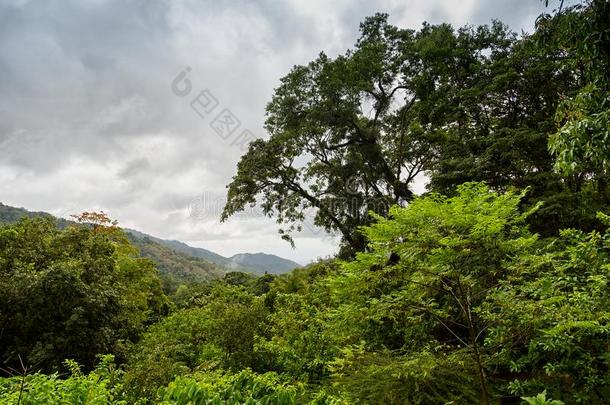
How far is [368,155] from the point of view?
49.3 feet

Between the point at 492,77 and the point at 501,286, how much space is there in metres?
9.31

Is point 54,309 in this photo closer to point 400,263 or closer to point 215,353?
point 215,353

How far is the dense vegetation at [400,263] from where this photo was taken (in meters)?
3.58

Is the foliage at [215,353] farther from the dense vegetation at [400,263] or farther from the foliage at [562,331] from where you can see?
the foliage at [562,331]

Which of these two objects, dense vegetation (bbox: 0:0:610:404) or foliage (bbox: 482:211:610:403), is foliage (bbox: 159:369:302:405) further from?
foliage (bbox: 482:211:610:403)

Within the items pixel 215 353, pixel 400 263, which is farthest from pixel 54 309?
pixel 400 263

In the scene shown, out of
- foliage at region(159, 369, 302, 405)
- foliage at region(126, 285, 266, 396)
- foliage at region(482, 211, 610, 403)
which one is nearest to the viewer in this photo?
foliage at region(482, 211, 610, 403)

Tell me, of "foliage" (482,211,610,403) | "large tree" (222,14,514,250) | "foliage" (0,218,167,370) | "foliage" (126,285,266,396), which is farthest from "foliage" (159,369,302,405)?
"large tree" (222,14,514,250)

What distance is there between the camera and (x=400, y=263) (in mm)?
4293

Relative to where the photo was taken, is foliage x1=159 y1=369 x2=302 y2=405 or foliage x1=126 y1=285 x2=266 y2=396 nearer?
foliage x1=159 y1=369 x2=302 y2=405

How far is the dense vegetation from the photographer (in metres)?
3.58

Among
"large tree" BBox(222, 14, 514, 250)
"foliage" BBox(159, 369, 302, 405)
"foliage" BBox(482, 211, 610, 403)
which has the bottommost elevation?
"foliage" BBox(159, 369, 302, 405)

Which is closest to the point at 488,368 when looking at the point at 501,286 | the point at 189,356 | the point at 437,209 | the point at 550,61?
the point at 501,286

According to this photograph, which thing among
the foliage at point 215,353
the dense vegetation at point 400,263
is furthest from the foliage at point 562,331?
the foliage at point 215,353
